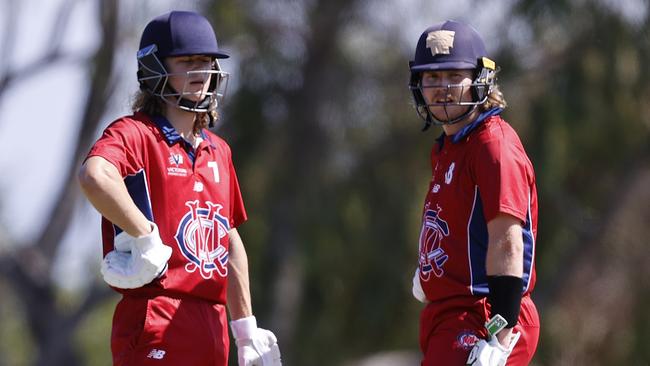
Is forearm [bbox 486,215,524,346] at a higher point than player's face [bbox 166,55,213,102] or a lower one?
lower

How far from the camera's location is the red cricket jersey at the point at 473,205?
566cm

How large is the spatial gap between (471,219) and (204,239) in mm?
1242

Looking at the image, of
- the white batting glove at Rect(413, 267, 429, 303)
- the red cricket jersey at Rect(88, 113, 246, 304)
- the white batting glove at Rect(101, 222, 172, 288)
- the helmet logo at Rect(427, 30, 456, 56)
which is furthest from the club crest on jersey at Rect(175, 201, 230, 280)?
the helmet logo at Rect(427, 30, 456, 56)

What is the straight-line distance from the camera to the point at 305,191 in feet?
64.0

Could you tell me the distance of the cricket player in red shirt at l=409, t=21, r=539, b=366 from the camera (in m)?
5.58

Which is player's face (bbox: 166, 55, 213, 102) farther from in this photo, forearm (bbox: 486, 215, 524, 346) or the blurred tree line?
the blurred tree line

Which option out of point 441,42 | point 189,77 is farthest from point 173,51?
point 441,42

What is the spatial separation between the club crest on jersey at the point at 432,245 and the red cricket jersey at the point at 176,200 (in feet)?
3.09

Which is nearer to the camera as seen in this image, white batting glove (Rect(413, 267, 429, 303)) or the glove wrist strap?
white batting glove (Rect(413, 267, 429, 303))

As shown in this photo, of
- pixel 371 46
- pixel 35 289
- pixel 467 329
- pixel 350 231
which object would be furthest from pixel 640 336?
pixel 467 329

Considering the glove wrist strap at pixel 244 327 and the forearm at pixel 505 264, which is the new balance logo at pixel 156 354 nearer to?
the glove wrist strap at pixel 244 327

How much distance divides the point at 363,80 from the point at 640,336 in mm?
5530

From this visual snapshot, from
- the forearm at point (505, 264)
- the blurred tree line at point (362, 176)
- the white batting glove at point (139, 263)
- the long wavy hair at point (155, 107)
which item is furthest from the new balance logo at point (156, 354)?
the blurred tree line at point (362, 176)

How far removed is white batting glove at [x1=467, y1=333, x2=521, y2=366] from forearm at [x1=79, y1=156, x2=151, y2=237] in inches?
58.7
